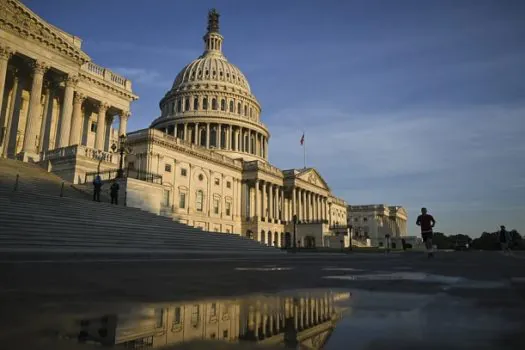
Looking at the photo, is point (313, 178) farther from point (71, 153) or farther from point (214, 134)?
point (71, 153)

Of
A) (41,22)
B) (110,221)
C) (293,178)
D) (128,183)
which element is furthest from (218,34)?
(110,221)

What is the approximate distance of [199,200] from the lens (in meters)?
62.1

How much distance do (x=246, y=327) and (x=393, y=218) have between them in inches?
5786

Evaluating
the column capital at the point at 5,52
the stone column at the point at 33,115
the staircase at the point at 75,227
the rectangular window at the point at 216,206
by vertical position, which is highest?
the column capital at the point at 5,52

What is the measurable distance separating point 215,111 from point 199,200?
106 ft

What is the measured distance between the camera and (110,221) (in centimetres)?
2072

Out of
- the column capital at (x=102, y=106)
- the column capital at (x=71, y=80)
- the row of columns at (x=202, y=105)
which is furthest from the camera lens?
the row of columns at (x=202, y=105)

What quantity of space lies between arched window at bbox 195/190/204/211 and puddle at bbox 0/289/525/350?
193 ft

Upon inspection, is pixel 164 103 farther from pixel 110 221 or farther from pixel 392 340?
pixel 392 340

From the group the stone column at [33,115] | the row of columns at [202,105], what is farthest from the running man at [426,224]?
the row of columns at [202,105]

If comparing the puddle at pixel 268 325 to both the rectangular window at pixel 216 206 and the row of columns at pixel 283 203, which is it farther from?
the row of columns at pixel 283 203

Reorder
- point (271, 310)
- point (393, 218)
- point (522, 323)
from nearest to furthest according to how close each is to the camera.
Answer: point (522, 323) < point (271, 310) < point (393, 218)

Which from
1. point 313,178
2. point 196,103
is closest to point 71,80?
point 196,103

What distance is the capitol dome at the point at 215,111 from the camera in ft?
286
